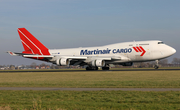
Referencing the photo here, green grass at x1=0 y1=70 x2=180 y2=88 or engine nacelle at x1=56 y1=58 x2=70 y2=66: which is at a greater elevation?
engine nacelle at x1=56 y1=58 x2=70 y2=66

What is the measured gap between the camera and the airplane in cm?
5131

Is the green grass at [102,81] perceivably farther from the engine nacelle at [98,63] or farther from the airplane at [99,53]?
the engine nacelle at [98,63]

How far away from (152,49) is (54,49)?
83.8 ft

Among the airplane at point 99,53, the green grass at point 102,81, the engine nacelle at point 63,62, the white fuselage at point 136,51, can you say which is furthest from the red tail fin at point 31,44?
the green grass at point 102,81

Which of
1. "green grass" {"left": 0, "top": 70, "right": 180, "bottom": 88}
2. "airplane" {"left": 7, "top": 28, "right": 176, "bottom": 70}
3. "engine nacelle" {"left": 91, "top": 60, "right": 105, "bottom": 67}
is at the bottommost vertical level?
"green grass" {"left": 0, "top": 70, "right": 180, "bottom": 88}

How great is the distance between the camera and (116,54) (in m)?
53.8

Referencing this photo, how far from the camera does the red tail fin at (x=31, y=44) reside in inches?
2495

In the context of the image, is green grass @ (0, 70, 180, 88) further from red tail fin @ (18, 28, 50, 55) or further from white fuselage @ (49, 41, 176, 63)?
red tail fin @ (18, 28, 50, 55)

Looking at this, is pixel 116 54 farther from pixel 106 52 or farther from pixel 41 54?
pixel 41 54

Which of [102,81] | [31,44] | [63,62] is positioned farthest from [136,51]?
[31,44]

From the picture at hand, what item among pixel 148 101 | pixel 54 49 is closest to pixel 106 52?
pixel 54 49

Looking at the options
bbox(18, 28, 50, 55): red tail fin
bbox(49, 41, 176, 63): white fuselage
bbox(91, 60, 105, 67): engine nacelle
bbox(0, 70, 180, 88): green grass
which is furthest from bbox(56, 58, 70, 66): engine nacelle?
bbox(0, 70, 180, 88): green grass

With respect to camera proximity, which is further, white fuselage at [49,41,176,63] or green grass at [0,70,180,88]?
white fuselage at [49,41,176,63]

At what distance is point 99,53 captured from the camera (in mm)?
56094
